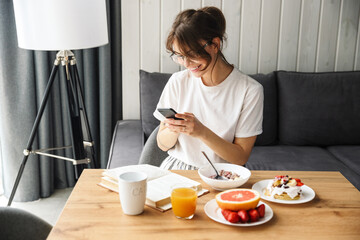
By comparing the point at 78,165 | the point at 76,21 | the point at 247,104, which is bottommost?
the point at 78,165

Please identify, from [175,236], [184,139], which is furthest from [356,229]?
[184,139]

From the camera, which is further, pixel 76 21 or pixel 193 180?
pixel 76 21

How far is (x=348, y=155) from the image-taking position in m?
2.58

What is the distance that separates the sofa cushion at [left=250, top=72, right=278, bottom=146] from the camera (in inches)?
107

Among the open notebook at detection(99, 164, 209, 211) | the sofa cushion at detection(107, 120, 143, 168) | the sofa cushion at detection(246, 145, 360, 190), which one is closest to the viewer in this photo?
the open notebook at detection(99, 164, 209, 211)

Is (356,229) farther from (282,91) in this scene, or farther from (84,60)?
(84,60)

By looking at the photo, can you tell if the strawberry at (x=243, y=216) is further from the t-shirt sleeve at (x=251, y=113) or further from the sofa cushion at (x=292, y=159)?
the sofa cushion at (x=292, y=159)

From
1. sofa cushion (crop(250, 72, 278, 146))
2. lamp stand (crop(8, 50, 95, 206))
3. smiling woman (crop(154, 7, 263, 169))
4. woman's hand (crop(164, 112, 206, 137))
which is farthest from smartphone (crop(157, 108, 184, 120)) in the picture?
sofa cushion (crop(250, 72, 278, 146))

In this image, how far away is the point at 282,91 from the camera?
277cm

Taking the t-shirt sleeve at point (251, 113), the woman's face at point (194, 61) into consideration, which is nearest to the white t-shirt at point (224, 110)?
the t-shirt sleeve at point (251, 113)

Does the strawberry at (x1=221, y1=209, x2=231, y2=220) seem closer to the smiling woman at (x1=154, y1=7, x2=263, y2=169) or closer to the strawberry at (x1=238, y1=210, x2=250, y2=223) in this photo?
the strawberry at (x1=238, y1=210, x2=250, y2=223)

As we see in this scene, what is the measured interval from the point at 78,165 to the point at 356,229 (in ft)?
5.33

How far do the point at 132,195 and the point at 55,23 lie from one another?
110cm

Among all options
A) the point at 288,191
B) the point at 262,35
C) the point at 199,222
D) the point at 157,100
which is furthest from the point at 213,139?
the point at 262,35
